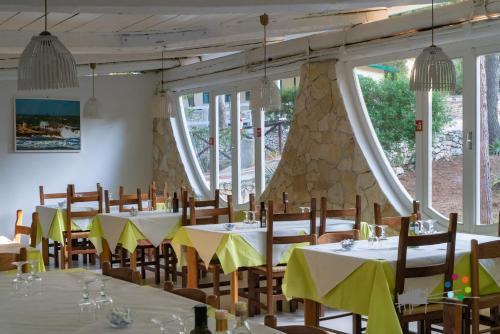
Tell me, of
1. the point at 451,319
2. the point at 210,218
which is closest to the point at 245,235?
the point at 210,218

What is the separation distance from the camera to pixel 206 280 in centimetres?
759

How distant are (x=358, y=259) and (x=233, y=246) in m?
1.66

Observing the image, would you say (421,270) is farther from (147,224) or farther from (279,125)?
(279,125)

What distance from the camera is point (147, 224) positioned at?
6.91 meters

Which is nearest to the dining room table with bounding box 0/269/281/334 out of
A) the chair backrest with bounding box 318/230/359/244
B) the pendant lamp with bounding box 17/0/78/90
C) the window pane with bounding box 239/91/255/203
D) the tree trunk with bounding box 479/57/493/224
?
the pendant lamp with bounding box 17/0/78/90

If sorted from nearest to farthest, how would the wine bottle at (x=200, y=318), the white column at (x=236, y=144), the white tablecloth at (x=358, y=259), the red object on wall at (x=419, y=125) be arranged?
1. the wine bottle at (x=200, y=318)
2. the white tablecloth at (x=358, y=259)
3. the red object on wall at (x=419, y=125)
4. the white column at (x=236, y=144)

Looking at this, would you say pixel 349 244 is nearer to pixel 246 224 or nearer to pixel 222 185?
pixel 246 224

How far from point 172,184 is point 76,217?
10.4 feet

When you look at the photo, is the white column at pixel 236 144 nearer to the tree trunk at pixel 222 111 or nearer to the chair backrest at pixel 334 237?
the tree trunk at pixel 222 111

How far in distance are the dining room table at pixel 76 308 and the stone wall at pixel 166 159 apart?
7.25 metres

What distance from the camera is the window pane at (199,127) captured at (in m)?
10.7

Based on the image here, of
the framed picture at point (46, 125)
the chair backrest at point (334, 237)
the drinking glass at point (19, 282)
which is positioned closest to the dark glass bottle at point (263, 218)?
the chair backrest at point (334, 237)

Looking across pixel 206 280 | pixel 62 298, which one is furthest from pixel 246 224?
pixel 62 298

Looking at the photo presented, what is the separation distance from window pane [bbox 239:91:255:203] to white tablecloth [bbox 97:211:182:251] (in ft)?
8.43
